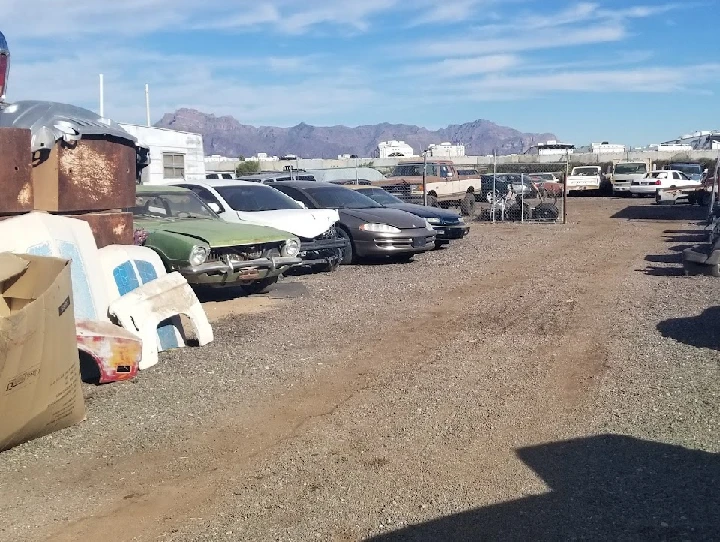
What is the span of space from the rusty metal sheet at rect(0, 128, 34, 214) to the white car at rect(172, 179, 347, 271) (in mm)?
4564

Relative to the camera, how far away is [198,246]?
9.68 metres

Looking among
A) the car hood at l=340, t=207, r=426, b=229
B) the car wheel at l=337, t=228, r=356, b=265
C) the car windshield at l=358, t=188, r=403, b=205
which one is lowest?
the car wheel at l=337, t=228, r=356, b=265

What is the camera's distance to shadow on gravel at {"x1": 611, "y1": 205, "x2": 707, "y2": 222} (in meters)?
26.0

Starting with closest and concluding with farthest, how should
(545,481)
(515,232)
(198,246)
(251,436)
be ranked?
(545,481)
(251,436)
(198,246)
(515,232)

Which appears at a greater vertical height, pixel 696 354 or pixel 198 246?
pixel 198 246

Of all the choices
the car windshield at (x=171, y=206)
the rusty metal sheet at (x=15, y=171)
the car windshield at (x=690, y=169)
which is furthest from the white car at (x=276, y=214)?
the car windshield at (x=690, y=169)

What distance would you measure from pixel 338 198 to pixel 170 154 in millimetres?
5954

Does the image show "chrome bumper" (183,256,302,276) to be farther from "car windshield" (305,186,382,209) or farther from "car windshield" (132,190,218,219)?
"car windshield" (305,186,382,209)

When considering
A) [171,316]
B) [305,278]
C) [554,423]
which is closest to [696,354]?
[554,423]

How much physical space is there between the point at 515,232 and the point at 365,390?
49.6ft

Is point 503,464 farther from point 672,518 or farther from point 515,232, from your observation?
point 515,232

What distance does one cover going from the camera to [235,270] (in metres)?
10.0

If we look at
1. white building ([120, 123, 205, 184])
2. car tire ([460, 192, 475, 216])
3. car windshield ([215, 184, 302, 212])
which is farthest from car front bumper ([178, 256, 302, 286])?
car tire ([460, 192, 475, 216])

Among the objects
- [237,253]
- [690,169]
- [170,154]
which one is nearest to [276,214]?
[237,253]
